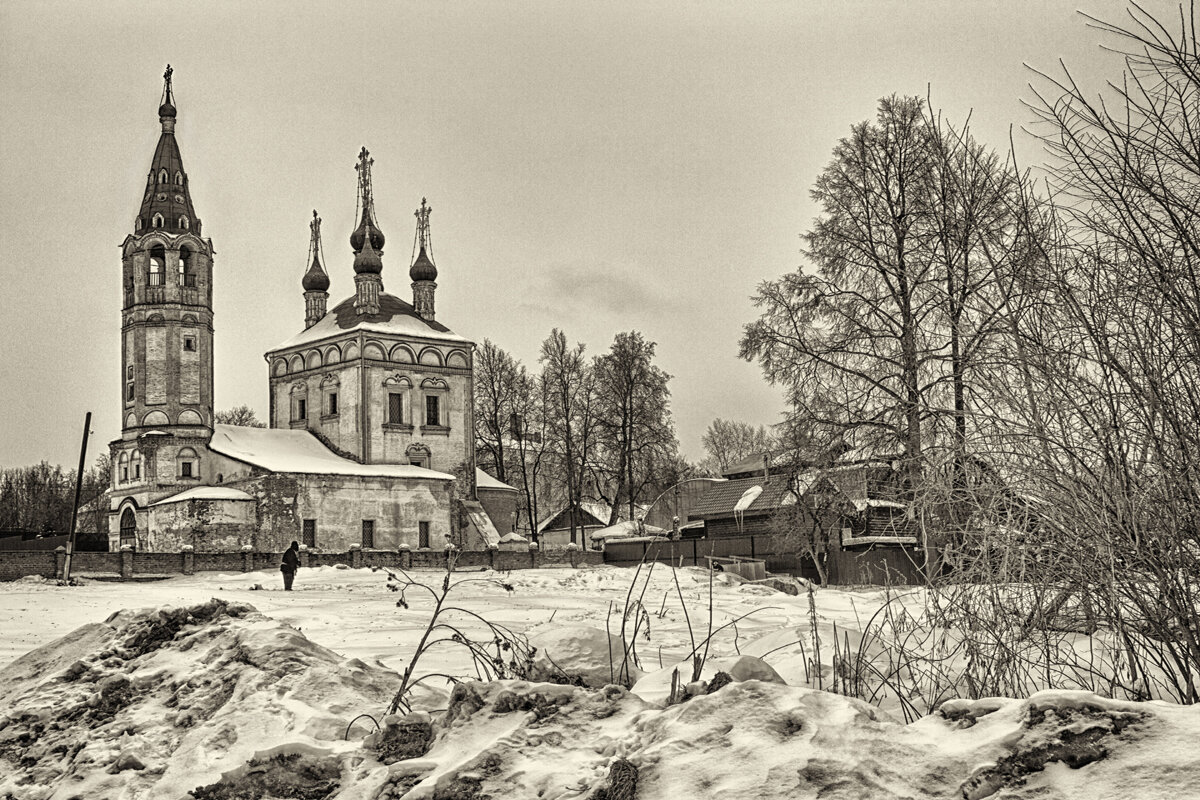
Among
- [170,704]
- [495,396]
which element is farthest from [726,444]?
[170,704]

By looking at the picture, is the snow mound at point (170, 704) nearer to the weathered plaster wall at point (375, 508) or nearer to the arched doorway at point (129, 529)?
the weathered plaster wall at point (375, 508)

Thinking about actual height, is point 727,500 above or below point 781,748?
above

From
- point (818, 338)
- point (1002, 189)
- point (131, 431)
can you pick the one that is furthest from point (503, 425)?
point (1002, 189)

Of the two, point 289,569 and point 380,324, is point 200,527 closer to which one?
point 380,324

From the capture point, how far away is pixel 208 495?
44.5m

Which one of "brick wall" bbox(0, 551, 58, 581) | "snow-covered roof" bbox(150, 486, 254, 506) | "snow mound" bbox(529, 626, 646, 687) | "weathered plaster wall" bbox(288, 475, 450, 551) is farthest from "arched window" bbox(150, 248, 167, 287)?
"snow mound" bbox(529, 626, 646, 687)

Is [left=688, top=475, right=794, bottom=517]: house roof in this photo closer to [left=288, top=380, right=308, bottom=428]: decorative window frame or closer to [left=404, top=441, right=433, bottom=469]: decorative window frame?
[left=404, top=441, right=433, bottom=469]: decorative window frame

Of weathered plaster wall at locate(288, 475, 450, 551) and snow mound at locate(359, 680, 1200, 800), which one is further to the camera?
weathered plaster wall at locate(288, 475, 450, 551)

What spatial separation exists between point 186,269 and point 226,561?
51.4ft

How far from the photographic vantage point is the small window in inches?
2131

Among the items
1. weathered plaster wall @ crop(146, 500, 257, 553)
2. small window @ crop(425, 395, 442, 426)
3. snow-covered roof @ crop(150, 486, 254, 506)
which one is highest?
small window @ crop(425, 395, 442, 426)

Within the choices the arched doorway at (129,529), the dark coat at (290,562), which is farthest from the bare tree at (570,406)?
the dark coat at (290,562)

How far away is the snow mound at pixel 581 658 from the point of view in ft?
15.6

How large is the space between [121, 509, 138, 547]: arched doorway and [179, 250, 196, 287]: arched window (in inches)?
354
